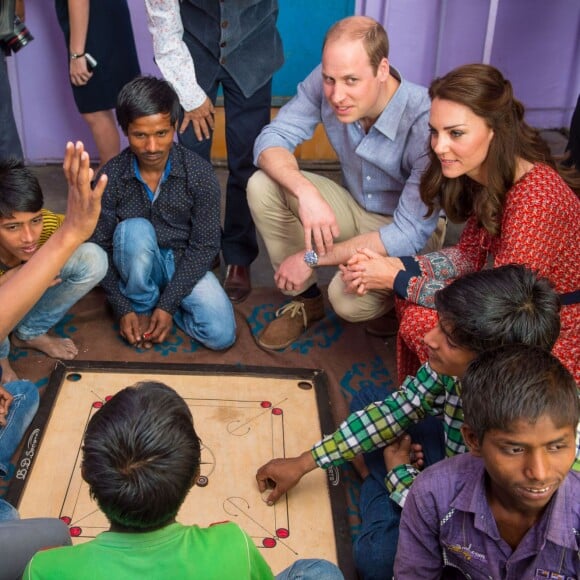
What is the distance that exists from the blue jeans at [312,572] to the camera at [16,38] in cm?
212

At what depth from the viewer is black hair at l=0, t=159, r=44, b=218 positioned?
7.63 ft

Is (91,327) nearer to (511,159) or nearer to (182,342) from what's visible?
(182,342)

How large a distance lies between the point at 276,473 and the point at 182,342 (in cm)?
83

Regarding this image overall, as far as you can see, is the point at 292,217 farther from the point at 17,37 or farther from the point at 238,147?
the point at 17,37

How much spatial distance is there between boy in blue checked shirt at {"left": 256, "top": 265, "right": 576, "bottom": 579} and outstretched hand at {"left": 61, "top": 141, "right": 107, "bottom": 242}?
30.2 inches

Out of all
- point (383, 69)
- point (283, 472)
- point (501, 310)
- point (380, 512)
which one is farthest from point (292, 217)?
point (501, 310)

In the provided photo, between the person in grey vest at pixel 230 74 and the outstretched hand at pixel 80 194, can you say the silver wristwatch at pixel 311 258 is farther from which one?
the outstretched hand at pixel 80 194

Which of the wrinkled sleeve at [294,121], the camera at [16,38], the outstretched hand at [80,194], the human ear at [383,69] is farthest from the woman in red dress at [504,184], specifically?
the camera at [16,38]

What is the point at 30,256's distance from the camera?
244 centimetres

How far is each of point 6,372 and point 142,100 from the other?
958mm

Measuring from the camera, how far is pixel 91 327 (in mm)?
2859

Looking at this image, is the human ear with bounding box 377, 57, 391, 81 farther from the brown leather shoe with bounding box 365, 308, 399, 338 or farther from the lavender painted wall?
the lavender painted wall

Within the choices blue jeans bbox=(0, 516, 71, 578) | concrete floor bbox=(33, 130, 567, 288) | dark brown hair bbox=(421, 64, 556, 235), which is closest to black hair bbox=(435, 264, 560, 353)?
dark brown hair bbox=(421, 64, 556, 235)

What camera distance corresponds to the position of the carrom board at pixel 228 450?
81.4 inches
